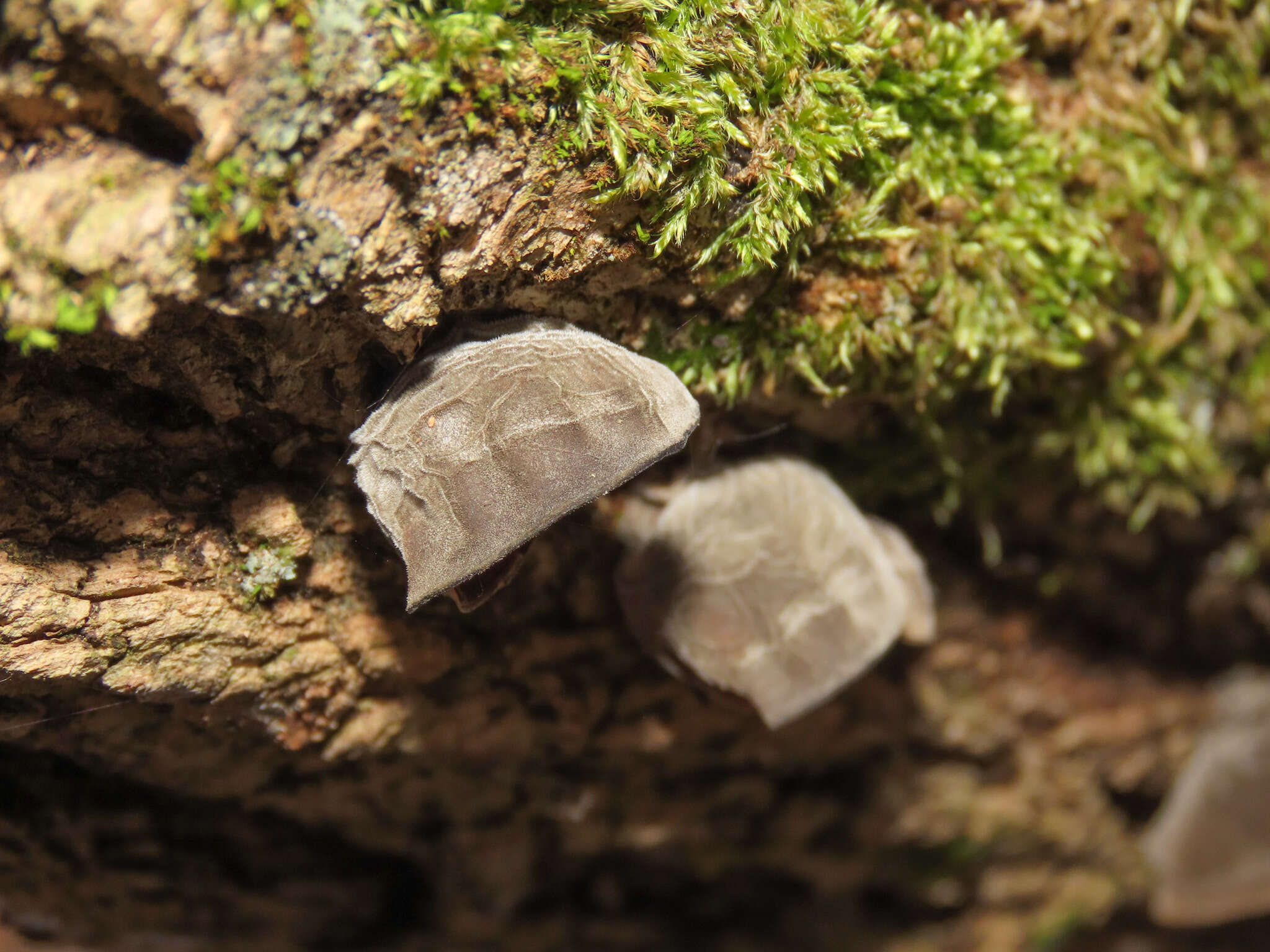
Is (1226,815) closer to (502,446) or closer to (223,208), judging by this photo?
(502,446)

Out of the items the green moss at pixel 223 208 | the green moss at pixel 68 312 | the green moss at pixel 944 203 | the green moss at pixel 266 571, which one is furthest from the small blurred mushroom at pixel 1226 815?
the green moss at pixel 68 312

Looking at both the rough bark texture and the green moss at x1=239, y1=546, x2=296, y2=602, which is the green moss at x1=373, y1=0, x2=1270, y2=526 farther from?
the green moss at x1=239, y1=546, x2=296, y2=602

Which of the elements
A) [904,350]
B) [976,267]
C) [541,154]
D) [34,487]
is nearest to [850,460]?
[904,350]

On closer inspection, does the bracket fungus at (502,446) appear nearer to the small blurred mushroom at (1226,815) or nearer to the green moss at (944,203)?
the green moss at (944,203)

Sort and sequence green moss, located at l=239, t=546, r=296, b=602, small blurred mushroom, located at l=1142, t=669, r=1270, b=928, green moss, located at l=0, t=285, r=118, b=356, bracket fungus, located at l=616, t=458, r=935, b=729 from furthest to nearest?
1. small blurred mushroom, located at l=1142, t=669, r=1270, b=928
2. bracket fungus, located at l=616, t=458, r=935, b=729
3. green moss, located at l=239, t=546, r=296, b=602
4. green moss, located at l=0, t=285, r=118, b=356

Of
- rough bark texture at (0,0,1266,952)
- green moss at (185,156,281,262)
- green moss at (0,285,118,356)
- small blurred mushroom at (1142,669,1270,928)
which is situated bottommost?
small blurred mushroom at (1142,669,1270,928)

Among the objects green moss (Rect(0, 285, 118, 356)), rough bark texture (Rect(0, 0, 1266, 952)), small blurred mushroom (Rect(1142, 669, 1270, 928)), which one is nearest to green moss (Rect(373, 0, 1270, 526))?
rough bark texture (Rect(0, 0, 1266, 952))

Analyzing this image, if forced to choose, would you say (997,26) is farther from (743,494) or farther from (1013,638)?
(1013,638)
